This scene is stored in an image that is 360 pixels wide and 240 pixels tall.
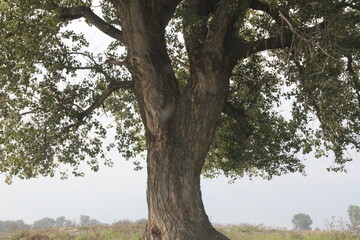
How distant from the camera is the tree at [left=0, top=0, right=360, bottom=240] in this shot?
10039 mm

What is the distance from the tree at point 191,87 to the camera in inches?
395

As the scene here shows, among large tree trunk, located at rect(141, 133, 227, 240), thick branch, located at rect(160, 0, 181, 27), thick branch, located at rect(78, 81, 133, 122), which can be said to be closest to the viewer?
large tree trunk, located at rect(141, 133, 227, 240)

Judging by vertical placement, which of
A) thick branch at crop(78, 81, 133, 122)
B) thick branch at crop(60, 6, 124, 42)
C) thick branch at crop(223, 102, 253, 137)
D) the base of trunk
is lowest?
the base of trunk

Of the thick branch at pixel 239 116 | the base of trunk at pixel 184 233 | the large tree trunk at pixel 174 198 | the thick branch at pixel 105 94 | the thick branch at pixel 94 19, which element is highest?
the thick branch at pixel 94 19

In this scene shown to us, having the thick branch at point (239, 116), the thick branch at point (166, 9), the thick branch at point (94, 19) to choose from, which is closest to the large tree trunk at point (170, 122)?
the thick branch at point (166, 9)

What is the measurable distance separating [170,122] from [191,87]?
1179 mm

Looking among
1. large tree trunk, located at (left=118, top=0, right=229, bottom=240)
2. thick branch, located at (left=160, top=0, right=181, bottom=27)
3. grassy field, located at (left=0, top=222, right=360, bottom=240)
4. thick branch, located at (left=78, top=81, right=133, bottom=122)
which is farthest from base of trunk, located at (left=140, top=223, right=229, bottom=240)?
thick branch, located at (left=160, top=0, right=181, bottom=27)

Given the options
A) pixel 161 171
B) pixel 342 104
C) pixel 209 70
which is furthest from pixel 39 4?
pixel 342 104

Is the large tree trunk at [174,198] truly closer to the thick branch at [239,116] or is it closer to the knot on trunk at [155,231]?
the knot on trunk at [155,231]

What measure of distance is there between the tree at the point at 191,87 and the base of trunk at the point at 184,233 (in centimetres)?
3

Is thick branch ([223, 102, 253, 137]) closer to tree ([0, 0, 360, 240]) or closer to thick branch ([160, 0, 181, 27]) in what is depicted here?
tree ([0, 0, 360, 240])

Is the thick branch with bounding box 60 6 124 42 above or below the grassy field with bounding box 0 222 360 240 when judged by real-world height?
above

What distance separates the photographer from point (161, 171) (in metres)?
10.2

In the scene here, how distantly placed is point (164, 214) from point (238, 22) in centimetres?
550
